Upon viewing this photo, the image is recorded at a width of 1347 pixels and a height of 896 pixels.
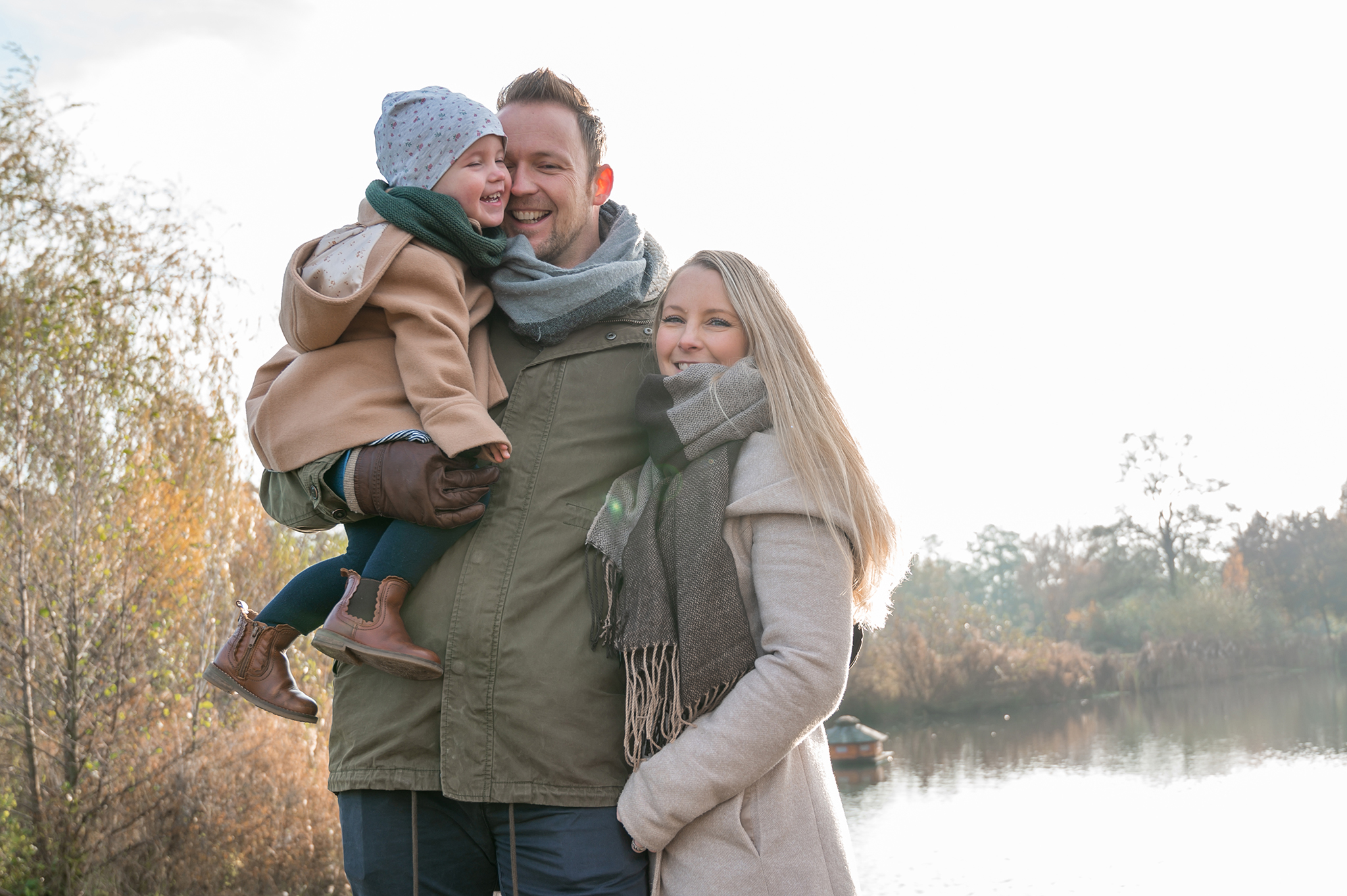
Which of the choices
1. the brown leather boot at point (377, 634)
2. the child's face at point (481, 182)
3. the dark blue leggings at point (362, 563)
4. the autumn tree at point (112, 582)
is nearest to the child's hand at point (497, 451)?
the dark blue leggings at point (362, 563)

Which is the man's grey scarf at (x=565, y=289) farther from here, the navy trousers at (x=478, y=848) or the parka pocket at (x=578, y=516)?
the navy trousers at (x=478, y=848)

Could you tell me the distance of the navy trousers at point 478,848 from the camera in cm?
154

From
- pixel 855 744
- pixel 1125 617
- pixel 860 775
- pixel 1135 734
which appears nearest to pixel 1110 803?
pixel 860 775

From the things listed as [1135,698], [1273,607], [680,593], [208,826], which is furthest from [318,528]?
[1273,607]

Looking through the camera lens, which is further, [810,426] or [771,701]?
[810,426]

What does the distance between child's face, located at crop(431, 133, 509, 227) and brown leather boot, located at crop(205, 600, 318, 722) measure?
823 millimetres

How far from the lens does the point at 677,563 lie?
1563mm

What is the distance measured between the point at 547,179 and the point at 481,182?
19cm

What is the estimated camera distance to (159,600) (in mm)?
7293

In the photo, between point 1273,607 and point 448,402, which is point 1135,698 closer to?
point 1273,607

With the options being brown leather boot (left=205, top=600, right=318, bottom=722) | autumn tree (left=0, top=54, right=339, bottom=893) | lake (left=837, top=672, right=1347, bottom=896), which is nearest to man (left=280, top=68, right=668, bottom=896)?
brown leather boot (left=205, top=600, right=318, bottom=722)

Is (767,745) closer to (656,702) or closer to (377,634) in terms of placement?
(656,702)

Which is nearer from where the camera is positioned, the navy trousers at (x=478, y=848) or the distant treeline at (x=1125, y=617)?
the navy trousers at (x=478, y=848)

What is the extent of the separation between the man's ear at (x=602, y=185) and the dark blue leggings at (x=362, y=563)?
82 centimetres
